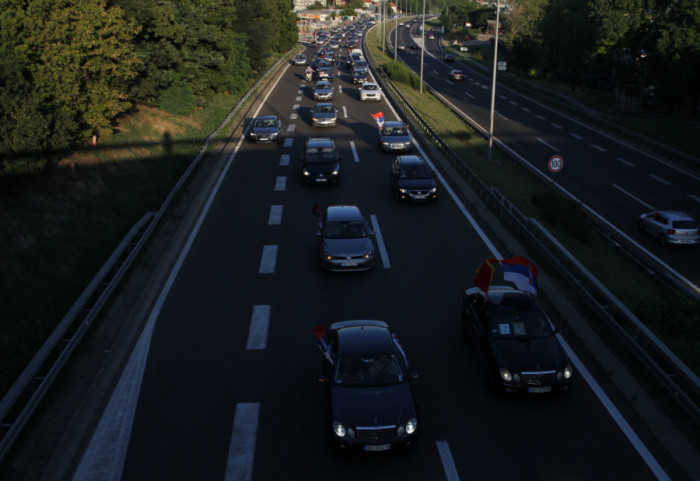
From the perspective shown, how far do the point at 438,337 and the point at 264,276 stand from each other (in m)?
5.70

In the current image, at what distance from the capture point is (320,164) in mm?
27391

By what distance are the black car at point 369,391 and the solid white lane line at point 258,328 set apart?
236 centimetres

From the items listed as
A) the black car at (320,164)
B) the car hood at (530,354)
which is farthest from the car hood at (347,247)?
the black car at (320,164)

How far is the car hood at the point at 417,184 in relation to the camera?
2411cm

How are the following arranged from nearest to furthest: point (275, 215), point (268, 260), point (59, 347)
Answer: point (59, 347), point (268, 260), point (275, 215)

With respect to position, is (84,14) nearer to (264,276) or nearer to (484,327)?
(264,276)

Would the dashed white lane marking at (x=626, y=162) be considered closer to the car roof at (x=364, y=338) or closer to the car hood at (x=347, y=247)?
the car hood at (x=347, y=247)

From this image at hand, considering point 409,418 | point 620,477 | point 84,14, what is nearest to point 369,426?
point 409,418

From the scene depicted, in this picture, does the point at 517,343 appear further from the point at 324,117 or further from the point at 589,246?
the point at 324,117

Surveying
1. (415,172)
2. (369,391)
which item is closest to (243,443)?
(369,391)

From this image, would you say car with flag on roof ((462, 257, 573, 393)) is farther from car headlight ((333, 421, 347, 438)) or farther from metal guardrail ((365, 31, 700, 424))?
car headlight ((333, 421, 347, 438))

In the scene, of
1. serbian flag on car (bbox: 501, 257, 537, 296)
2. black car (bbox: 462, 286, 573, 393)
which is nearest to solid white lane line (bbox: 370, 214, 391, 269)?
serbian flag on car (bbox: 501, 257, 537, 296)

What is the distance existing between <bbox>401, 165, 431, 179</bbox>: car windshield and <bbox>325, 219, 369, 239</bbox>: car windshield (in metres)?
6.72

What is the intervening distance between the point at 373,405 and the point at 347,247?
26.0 ft
